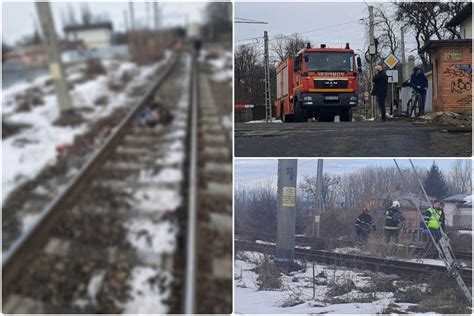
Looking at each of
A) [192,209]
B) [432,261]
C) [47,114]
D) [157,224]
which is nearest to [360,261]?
[432,261]

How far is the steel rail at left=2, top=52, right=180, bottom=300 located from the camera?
6.00ft

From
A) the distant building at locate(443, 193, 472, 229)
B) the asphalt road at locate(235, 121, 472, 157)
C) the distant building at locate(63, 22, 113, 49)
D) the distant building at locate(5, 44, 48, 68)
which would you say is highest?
the distant building at locate(63, 22, 113, 49)

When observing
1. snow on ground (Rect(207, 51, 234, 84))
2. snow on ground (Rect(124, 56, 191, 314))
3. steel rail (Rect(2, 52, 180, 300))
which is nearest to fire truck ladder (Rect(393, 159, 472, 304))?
snow on ground (Rect(207, 51, 234, 84))

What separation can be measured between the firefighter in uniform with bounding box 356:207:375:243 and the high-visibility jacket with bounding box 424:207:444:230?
8.0 inches

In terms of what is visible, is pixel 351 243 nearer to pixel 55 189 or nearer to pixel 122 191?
pixel 122 191

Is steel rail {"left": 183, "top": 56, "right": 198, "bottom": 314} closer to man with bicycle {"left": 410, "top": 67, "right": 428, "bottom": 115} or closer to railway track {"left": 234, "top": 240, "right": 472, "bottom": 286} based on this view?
railway track {"left": 234, "top": 240, "right": 472, "bottom": 286}

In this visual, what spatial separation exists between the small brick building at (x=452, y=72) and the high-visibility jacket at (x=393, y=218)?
47 centimetres

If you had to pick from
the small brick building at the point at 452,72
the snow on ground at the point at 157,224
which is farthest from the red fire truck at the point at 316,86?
the snow on ground at the point at 157,224

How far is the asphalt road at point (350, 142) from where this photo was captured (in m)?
1.84

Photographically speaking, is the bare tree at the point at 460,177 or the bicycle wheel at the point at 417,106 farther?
the bicycle wheel at the point at 417,106

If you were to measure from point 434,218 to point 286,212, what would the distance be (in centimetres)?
56

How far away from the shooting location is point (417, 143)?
1927 mm

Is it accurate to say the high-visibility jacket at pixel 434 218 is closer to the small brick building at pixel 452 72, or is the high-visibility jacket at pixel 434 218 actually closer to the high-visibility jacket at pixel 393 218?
the high-visibility jacket at pixel 393 218

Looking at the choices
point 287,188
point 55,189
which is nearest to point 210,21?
point 287,188
